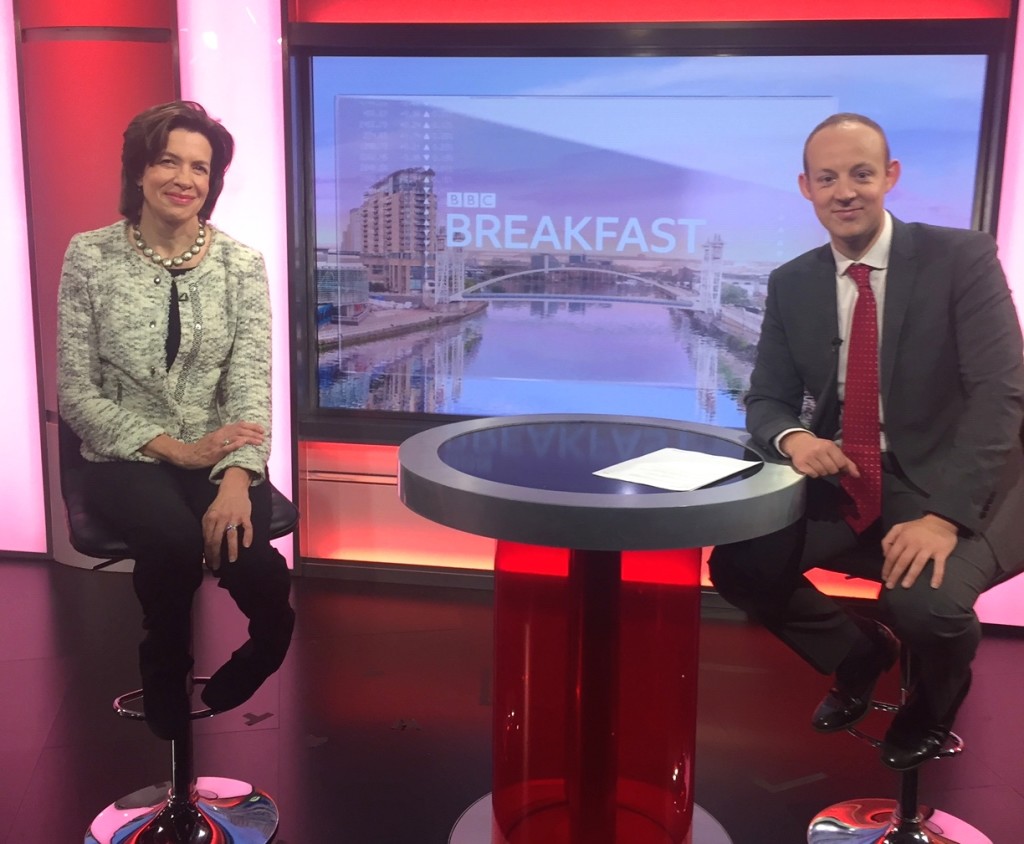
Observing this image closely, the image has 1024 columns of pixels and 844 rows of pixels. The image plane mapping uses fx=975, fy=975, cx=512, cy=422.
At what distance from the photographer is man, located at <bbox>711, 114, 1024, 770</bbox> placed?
1938 mm

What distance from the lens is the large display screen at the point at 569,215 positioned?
11.1ft

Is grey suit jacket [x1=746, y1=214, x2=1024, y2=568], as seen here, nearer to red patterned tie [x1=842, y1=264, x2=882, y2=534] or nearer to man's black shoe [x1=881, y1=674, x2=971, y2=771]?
red patterned tie [x1=842, y1=264, x2=882, y2=534]

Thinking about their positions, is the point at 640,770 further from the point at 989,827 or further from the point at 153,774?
the point at 153,774

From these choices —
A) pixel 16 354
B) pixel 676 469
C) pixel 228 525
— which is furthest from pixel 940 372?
pixel 16 354

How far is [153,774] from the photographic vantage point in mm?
2461

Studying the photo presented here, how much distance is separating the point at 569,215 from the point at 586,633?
205 cm

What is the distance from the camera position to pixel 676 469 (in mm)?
1831

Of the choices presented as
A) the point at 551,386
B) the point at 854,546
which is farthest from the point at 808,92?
the point at 854,546

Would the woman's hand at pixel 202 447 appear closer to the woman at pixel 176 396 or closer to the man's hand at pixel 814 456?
the woman at pixel 176 396

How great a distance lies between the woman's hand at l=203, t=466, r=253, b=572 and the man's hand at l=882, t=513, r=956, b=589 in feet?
4.26

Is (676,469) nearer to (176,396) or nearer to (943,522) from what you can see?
(943,522)

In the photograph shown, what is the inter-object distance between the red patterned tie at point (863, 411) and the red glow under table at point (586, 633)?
0.82ft

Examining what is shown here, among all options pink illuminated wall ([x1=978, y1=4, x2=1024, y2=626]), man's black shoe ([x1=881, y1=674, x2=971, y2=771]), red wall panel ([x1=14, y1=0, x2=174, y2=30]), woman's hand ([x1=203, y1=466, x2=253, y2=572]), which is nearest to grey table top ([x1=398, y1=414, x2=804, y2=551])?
woman's hand ([x1=203, y1=466, x2=253, y2=572])

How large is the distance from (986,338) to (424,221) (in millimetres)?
2179
